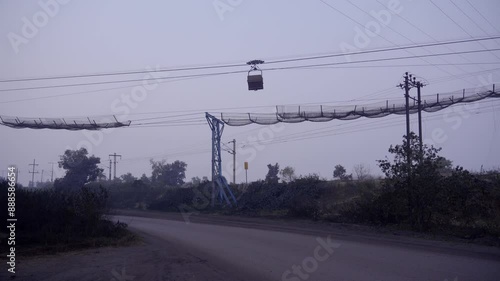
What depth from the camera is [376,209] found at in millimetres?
24719

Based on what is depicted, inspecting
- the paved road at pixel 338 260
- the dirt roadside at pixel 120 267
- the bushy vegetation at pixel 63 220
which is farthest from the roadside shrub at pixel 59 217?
the paved road at pixel 338 260

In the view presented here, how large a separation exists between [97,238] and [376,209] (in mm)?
15670

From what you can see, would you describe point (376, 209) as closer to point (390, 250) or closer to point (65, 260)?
point (390, 250)

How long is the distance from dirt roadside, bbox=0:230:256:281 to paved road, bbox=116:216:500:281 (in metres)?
0.67

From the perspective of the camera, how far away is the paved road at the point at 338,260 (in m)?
10.3

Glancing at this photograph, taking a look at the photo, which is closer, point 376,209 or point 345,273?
point 345,273

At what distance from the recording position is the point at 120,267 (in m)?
11.6

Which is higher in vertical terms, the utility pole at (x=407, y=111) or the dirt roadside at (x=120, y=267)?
the utility pole at (x=407, y=111)

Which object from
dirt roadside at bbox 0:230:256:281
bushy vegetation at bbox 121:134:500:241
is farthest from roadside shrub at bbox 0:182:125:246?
bushy vegetation at bbox 121:134:500:241

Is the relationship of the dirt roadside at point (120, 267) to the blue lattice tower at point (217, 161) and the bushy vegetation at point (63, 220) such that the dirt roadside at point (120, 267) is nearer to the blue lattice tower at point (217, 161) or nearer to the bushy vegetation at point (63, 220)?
the bushy vegetation at point (63, 220)

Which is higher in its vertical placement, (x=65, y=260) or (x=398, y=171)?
(x=398, y=171)

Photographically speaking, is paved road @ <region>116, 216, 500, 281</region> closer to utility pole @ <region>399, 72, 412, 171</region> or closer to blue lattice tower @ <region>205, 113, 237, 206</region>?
utility pole @ <region>399, 72, 412, 171</region>

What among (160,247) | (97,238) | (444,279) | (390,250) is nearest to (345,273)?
(444,279)

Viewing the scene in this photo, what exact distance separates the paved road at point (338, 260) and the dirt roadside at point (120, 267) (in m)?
0.67
